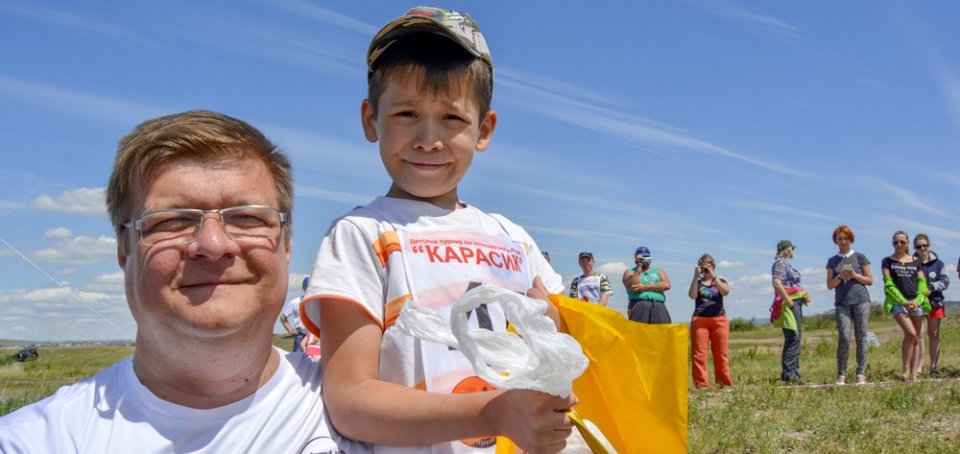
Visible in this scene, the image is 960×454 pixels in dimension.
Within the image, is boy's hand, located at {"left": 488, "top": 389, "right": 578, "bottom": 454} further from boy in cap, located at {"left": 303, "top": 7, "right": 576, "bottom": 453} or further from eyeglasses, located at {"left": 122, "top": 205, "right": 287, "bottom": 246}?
eyeglasses, located at {"left": 122, "top": 205, "right": 287, "bottom": 246}

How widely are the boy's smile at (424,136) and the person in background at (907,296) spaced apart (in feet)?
30.2

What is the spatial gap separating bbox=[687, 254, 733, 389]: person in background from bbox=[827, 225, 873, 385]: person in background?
134cm

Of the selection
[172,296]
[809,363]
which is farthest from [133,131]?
[809,363]

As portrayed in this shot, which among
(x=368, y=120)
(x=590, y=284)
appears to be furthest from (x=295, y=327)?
(x=368, y=120)

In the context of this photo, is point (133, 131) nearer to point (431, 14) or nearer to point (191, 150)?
point (191, 150)

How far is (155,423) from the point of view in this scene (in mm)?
1800

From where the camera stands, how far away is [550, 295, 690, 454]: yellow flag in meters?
1.69

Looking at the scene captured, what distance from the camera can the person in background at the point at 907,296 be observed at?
9.55 meters

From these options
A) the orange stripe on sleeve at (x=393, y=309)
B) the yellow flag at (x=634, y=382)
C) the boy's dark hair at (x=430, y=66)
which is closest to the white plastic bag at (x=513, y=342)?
the orange stripe on sleeve at (x=393, y=309)

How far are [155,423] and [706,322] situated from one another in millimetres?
8176

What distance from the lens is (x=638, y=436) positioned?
5.65 feet

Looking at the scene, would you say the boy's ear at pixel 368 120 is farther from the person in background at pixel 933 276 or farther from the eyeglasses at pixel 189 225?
the person in background at pixel 933 276

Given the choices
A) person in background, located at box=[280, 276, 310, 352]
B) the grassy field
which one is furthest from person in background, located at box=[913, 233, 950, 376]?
person in background, located at box=[280, 276, 310, 352]

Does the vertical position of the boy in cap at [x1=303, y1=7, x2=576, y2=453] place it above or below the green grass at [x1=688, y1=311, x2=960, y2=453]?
above
